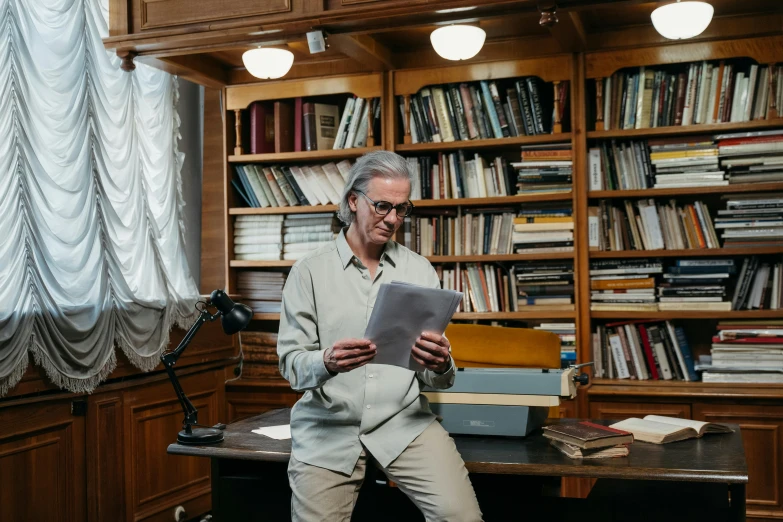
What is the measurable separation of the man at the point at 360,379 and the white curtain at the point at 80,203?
4.56 ft

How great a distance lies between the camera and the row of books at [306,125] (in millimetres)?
4383

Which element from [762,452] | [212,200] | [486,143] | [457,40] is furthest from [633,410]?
[212,200]

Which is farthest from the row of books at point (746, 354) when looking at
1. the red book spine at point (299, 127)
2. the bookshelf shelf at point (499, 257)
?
the red book spine at point (299, 127)

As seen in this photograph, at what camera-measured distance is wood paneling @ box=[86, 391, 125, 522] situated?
343 centimetres

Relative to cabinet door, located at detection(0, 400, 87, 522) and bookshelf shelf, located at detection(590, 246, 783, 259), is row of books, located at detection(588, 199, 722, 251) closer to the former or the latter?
bookshelf shelf, located at detection(590, 246, 783, 259)

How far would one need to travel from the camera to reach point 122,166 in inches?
153

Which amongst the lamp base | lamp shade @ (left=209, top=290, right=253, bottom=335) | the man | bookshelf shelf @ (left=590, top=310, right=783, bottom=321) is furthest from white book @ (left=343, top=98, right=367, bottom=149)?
the lamp base

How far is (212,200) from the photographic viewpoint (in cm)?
473

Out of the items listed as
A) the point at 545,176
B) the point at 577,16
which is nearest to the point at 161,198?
the point at 545,176

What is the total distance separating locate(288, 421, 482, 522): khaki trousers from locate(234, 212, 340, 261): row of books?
239 centimetres

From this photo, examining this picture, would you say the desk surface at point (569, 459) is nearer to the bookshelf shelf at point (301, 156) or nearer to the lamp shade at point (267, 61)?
the lamp shade at point (267, 61)

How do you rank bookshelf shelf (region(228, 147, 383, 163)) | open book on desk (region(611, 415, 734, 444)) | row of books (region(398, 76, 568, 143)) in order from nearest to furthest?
open book on desk (region(611, 415, 734, 444)), row of books (region(398, 76, 568, 143)), bookshelf shelf (region(228, 147, 383, 163))

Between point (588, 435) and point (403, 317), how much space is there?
0.61 meters

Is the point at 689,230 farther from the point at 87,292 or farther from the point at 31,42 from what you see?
the point at 31,42
